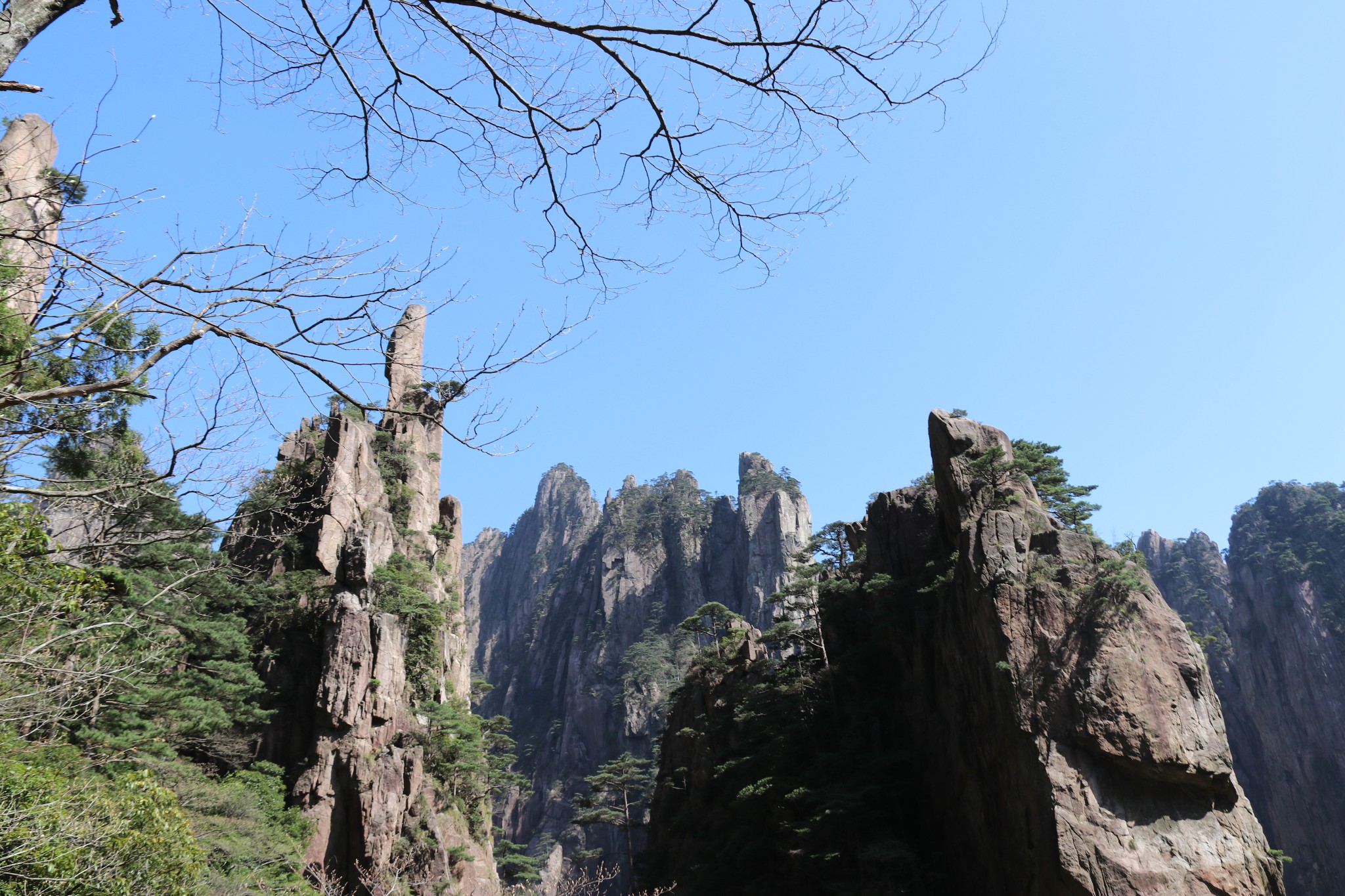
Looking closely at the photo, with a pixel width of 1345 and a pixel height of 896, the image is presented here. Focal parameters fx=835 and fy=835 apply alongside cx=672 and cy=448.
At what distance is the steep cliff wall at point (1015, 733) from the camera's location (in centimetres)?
1381

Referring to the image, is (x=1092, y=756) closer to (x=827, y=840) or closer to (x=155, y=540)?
(x=827, y=840)

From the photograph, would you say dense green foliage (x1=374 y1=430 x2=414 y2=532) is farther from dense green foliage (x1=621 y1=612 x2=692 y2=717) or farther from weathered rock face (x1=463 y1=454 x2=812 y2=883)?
dense green foliage (x1=621 y1=612 x2=692 y2=717)

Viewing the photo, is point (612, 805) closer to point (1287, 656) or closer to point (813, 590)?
point (813, 590)

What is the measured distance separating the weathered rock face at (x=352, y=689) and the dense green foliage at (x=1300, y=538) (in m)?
55.3

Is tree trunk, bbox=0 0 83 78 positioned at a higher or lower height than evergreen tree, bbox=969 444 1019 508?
lower

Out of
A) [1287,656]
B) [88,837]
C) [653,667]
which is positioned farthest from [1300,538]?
[88,837]

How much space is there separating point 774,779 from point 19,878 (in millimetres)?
15455

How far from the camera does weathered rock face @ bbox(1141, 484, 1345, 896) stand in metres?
46.8

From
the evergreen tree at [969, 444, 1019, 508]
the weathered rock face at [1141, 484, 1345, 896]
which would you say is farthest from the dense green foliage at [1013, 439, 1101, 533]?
the weathered rock face at [1141, 484, 1345, 896]

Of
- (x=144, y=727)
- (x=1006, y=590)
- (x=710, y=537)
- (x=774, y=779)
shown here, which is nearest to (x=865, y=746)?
(x=774, y=779)

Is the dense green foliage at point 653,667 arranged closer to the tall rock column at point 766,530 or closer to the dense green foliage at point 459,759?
the tall rock column at point 766,530

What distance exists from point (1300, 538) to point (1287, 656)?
10179mm

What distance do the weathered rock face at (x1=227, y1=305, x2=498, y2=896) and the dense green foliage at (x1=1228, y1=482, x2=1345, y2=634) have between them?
5531cm

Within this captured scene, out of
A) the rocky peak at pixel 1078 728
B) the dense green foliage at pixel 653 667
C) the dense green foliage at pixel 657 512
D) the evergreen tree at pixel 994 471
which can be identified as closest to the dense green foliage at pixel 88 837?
the rocky peak at pixel 1078 728
